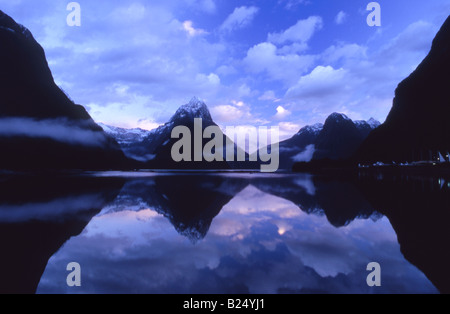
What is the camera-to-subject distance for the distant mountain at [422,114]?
121500 millimetres

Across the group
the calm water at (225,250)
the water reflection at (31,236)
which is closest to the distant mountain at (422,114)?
the calm water at (225,250)

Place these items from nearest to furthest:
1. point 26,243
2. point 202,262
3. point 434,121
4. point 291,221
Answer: point 202,262 < point 26,243 < point 291,221 < point 434,121

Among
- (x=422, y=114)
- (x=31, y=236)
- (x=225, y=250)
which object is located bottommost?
(x=225, y=250)

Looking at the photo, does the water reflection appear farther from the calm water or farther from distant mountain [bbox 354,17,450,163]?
distant mountain [bbox 354,17,450,163]

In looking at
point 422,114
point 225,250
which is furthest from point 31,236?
point 422,114

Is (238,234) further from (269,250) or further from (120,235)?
(120,235)

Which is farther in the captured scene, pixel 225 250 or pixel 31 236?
pixel 31 236

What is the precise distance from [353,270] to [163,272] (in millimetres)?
8786

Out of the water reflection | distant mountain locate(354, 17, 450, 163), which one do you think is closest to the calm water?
the water reflection

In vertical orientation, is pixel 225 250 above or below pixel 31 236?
below

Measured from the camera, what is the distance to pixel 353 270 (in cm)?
1189

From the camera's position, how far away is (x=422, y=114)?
140125mm

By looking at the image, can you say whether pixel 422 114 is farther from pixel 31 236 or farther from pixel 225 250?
pixel 31 236
